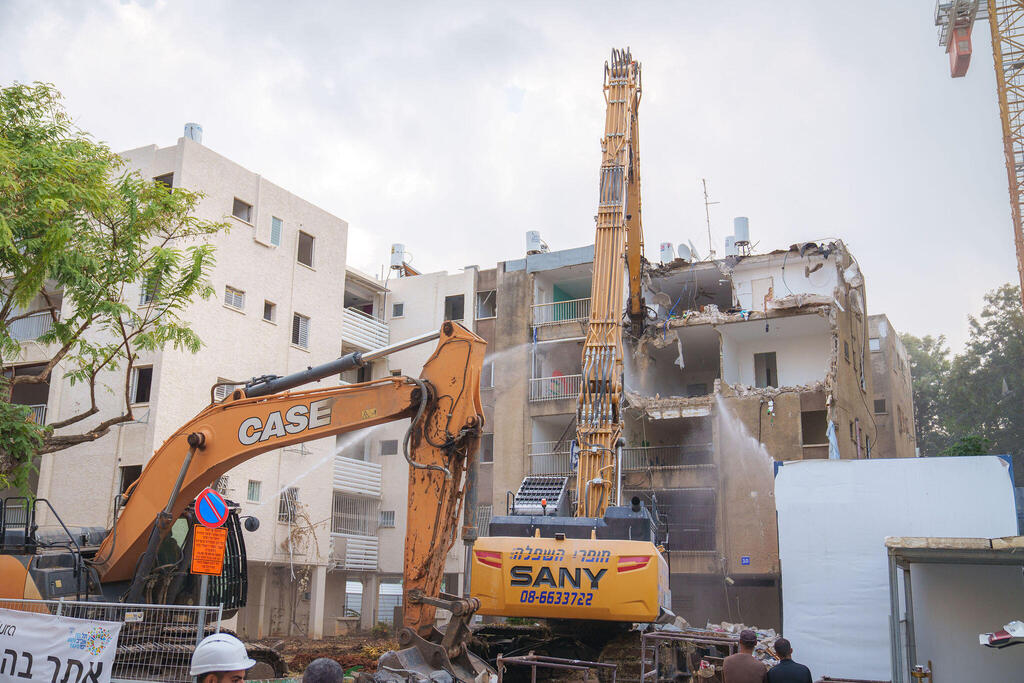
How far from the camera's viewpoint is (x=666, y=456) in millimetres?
34281

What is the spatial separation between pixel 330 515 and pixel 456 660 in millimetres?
24840

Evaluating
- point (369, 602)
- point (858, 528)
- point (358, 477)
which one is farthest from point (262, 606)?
point (858, 528)

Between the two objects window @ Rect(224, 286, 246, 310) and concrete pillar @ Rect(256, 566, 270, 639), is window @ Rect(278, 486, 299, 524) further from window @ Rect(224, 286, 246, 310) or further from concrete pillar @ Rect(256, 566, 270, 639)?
window @ Rect(224, 286, 246, 310)

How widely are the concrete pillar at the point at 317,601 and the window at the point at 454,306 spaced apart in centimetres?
1187

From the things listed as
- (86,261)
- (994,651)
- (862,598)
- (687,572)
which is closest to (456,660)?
(86,261)

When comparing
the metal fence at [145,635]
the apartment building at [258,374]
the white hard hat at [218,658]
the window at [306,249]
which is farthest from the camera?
the window at [306,249]

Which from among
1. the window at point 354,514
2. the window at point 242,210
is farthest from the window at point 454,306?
the window at point 242,210

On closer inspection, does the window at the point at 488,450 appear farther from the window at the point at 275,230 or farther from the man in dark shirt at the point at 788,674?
the man in dark shirt at the point at 788,674

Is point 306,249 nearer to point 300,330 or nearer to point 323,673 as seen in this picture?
point 300,330

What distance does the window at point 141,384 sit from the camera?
95.0 ft

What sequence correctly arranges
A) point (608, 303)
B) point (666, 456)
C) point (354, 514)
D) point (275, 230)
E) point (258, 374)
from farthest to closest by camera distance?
point (354, 514) → point (666, 456) → point (275, 230) → point (258, 374) → point (608, 303)

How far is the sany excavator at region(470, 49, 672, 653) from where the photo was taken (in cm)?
1419

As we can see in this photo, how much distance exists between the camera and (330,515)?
115 ft

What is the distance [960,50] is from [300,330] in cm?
4242
